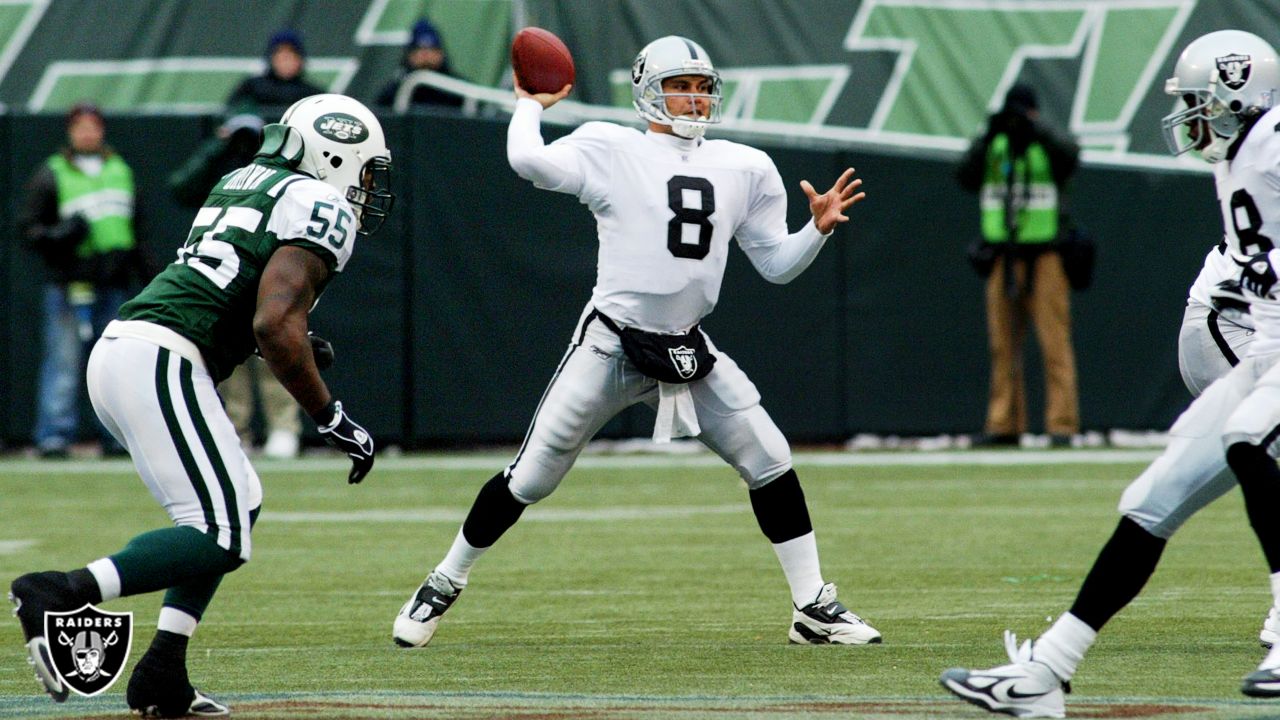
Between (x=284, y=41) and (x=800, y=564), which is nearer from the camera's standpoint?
(x=800, y=564)

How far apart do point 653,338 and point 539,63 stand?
3.16ft

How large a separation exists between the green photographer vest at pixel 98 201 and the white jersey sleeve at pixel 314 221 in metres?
8.09

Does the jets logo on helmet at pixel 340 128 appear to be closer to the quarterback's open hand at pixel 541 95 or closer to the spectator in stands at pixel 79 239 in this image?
the quarterback's open hand at pixel 541 95

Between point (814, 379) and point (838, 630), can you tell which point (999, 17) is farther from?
point (838, 630)

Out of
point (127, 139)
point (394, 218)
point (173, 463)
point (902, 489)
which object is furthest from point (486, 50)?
point (173, 463)

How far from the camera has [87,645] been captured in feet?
15.3

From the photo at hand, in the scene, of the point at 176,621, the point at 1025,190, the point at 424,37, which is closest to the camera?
the point at 176,621

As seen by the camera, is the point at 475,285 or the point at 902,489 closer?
the point at 902,489

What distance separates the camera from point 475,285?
13.6m

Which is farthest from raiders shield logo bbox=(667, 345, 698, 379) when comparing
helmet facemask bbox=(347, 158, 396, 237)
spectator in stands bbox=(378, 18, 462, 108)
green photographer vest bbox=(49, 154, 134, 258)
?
spectator in stands bbox=(378, 18, 462, 108)

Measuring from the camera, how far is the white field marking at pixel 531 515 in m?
10.0

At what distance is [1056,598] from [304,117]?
3121 mm

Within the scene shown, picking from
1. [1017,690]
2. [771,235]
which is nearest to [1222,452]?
[1017,690]

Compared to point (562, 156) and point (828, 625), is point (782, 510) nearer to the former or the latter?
point (828, 625)
